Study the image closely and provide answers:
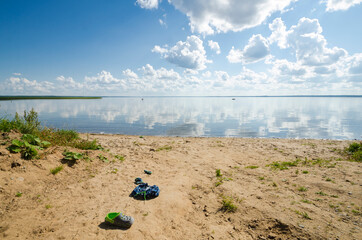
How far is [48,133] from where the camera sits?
438 inches

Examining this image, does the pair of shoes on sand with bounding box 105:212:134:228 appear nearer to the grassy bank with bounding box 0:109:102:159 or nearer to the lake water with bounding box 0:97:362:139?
the grassy bank with bounding box 0:109:102:159

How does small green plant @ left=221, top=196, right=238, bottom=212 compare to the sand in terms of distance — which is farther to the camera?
small green plant @ left=221, top=196, right=238, bottom=212

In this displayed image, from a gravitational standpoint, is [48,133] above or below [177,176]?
above

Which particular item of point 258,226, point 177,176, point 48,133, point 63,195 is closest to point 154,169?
point 177,176

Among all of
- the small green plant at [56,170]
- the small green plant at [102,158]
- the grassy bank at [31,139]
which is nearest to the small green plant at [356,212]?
the small green plant at [102,158]

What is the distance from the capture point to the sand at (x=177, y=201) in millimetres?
5039

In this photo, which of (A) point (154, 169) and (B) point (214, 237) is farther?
(A) point (154, 169)

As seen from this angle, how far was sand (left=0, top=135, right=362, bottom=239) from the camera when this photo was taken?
504 centimetres

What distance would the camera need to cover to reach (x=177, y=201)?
6.70 m

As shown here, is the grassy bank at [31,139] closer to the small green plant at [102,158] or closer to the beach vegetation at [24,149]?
the beach vegetation at [24,149]

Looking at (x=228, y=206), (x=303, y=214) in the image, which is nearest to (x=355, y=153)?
(x=303, y=214)

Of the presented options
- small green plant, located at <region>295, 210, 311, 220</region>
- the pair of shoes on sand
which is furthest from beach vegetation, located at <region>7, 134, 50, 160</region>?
small green plant, located at <region>295, 210, 311, 220</region>

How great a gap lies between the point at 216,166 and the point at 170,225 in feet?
20.4

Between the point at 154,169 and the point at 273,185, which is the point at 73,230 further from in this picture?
the point at 273,185
